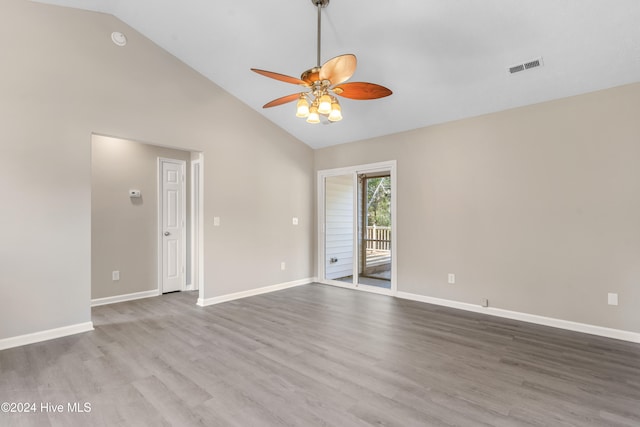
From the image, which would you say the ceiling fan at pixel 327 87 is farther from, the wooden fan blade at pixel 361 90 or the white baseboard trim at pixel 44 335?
the white baseboard trim at pixel 44 335

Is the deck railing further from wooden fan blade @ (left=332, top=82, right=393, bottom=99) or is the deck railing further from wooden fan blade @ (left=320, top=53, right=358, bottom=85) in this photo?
wooden fan blade @ (left=320, top=53, right=358, bottom=85)

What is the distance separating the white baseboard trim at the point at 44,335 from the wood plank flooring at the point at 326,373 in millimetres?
121

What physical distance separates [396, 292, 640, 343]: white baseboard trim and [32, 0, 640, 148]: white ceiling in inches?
97.9

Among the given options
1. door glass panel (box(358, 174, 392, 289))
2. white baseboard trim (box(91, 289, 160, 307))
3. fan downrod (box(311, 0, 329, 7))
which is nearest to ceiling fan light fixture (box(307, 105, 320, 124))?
fan downrod (box(311, 0, 329, 7))

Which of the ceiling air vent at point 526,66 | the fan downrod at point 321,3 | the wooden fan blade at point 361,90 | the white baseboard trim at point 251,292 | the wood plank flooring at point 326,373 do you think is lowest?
the wood plank flooring at point 326,373

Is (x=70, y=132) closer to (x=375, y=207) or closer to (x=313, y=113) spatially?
(x=313, y=113)

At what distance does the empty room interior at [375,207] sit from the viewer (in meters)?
2.32

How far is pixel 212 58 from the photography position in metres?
4.06

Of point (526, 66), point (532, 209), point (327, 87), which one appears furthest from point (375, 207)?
point (327, 87)

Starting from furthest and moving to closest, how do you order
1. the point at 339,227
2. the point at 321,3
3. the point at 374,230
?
1. the point at 339,227
2. the point at 374,230
3. the point at 321,3

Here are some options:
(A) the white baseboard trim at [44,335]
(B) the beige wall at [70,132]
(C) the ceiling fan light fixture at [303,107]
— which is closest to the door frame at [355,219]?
(B) the beige wall at [70,132]

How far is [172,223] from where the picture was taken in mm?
5301

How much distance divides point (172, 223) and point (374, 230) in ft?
11.1

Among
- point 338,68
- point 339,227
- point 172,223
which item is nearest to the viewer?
point 338,68
